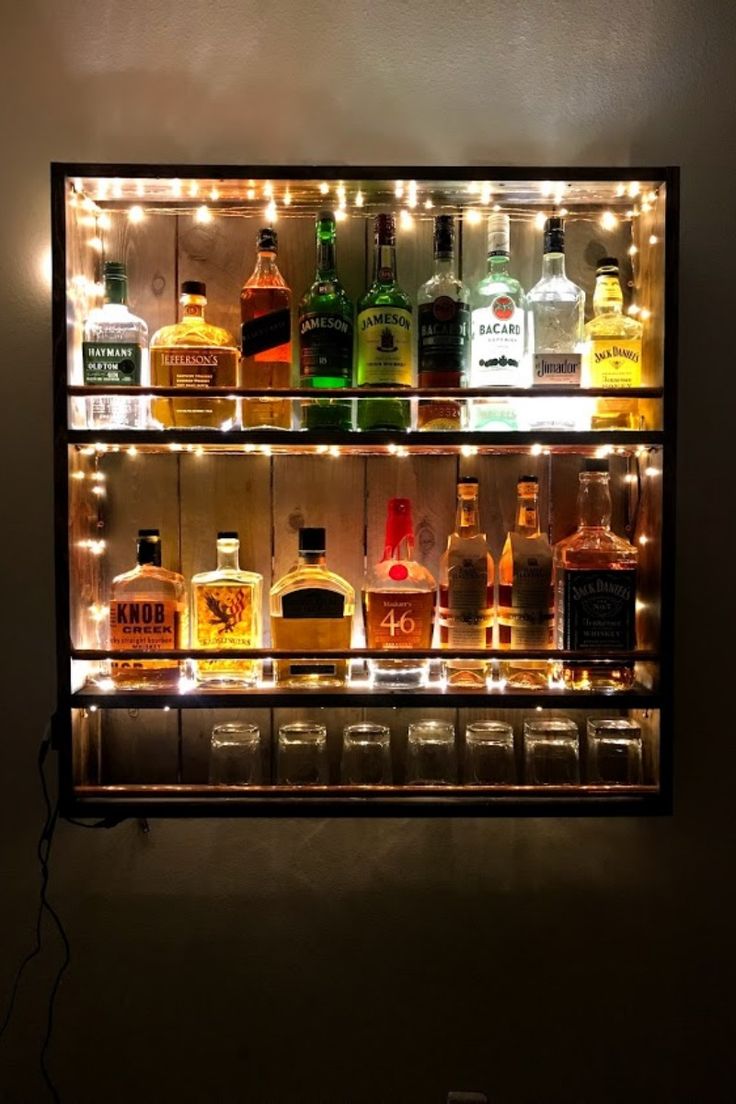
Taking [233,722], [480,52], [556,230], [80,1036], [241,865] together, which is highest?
[480,52]

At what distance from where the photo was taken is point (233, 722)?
1.51 metres

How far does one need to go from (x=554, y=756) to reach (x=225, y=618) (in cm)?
59

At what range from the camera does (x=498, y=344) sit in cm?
136

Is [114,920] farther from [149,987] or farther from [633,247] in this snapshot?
[633,247]

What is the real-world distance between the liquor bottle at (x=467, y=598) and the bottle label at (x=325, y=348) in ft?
0.88

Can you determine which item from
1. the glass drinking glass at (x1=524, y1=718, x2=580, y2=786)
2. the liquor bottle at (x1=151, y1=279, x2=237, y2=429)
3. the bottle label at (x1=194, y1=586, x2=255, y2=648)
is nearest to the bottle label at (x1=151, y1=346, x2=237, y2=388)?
the liquor bottle at (x1=151, y1=279, x2=237, y2=429)

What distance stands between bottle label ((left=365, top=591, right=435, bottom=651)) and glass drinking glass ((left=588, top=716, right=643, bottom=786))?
0.33 m

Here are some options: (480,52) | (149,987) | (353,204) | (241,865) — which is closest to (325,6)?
(480,52)

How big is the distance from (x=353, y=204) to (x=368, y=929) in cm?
130

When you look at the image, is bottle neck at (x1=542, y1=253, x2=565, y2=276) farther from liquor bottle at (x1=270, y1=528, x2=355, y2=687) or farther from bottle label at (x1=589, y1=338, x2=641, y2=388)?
liquor bottle at (x1=270, y1=528, x2=355, y2=687)

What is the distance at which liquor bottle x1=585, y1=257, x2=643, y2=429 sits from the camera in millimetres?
1364

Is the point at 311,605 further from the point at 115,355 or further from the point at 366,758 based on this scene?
the point at 115,355

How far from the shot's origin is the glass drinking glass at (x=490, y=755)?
1.43 metres

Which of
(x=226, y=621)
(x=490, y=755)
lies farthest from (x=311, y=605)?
(x=490, y=755)
